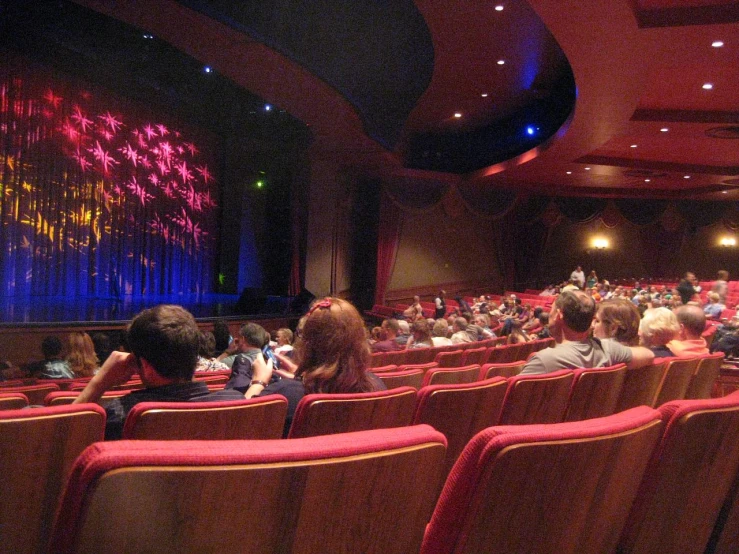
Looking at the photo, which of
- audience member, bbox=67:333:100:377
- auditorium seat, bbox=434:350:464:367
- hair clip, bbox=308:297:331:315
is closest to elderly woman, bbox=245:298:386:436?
hair clip, bbox=308:297:331:315

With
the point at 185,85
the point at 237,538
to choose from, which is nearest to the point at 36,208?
the point at 185,85

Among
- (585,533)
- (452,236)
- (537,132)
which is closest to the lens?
(585,533)

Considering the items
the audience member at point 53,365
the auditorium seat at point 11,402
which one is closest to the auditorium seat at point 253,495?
the auditorium seat at point 11,402

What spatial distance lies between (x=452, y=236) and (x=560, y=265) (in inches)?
162

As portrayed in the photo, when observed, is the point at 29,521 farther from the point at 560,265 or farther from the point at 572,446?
the point at 560,265

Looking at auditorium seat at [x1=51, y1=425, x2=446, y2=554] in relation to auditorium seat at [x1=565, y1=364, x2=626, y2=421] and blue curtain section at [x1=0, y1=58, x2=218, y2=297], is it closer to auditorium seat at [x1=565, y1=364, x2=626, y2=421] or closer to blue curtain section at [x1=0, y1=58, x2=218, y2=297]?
auditorium seat at [x1=565, y1=364, x2=626, y2=421]

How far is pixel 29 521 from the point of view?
128 cm

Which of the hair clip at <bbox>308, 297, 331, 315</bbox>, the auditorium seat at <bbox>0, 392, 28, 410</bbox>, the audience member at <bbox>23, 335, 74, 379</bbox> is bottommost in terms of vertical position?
the audience member at <bbox>23, 335, 74, 379</bbox>

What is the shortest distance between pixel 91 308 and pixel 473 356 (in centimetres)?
652

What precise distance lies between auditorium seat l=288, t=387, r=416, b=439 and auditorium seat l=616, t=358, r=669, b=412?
3.85 ft

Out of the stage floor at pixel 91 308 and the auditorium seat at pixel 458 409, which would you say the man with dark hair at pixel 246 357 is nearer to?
the auditorium seat at pixel 458 409

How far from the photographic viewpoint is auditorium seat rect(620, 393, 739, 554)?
3.71 ft

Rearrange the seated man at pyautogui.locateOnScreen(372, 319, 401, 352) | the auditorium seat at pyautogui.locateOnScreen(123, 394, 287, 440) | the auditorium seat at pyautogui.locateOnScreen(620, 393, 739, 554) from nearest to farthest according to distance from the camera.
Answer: the auditorium seat at pyautogui.locateOnScreen(620, 393, 739, 554) → the auditorium seat at pyautogui.locateOnScreen(123, 394, 287, 440) → the seated man at pyautogui.locateOnScreen(372, 319, 401, 352)

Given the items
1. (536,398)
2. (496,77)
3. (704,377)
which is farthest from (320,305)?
(496,77)
